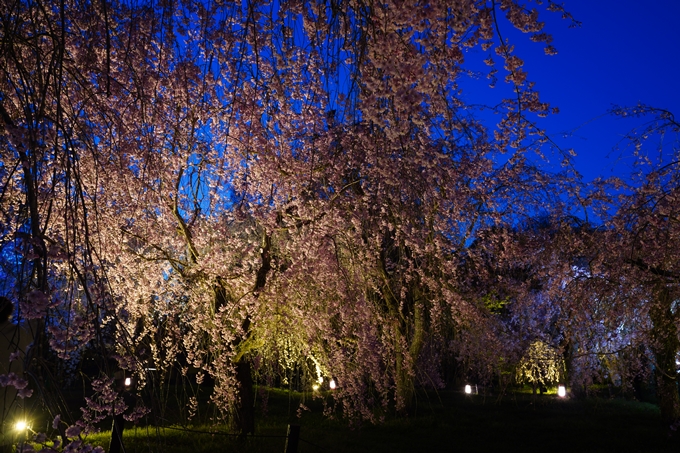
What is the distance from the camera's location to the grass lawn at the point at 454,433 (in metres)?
7.57

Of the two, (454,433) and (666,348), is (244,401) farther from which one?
(666,348)

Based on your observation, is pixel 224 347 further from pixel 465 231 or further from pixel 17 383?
pixel 17 383

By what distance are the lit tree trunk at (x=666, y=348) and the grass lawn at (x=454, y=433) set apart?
46 cm

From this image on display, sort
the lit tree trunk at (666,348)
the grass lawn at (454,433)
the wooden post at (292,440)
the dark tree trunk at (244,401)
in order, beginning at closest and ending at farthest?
the wooden post at (292,440)
the lit tree trunk at (666,348)
the grass lawn at (454,433)
the dark tree trunk at (244,401)

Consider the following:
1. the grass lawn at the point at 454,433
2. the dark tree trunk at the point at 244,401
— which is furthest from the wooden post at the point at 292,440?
the dark tree trunk at the point at 244,401

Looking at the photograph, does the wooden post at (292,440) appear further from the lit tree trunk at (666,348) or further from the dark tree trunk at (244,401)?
the lit tree trunk at (666,348)

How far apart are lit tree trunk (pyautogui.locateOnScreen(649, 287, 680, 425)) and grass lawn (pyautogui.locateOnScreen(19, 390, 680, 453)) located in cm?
46

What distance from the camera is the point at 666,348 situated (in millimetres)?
8570

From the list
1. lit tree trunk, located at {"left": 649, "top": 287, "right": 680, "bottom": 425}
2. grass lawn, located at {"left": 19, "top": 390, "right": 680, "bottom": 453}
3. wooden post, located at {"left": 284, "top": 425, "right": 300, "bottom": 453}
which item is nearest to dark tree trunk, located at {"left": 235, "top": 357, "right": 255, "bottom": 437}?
grass lawn, located at {"left": 19, "top": 390, "right": 680, "bottom": 453}

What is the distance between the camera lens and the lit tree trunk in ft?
22.9

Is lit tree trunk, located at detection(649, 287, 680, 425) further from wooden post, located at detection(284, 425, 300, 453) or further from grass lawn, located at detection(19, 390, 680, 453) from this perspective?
wooden post, located at detection(284, 425, 300, 453)

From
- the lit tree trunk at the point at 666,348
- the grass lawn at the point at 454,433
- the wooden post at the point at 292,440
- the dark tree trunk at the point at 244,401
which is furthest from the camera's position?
the dark tree trunk at the point at 244,401

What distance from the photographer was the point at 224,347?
7.23m

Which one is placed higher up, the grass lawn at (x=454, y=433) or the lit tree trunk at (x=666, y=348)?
the lit tree trunk at (x=666, y=348)
